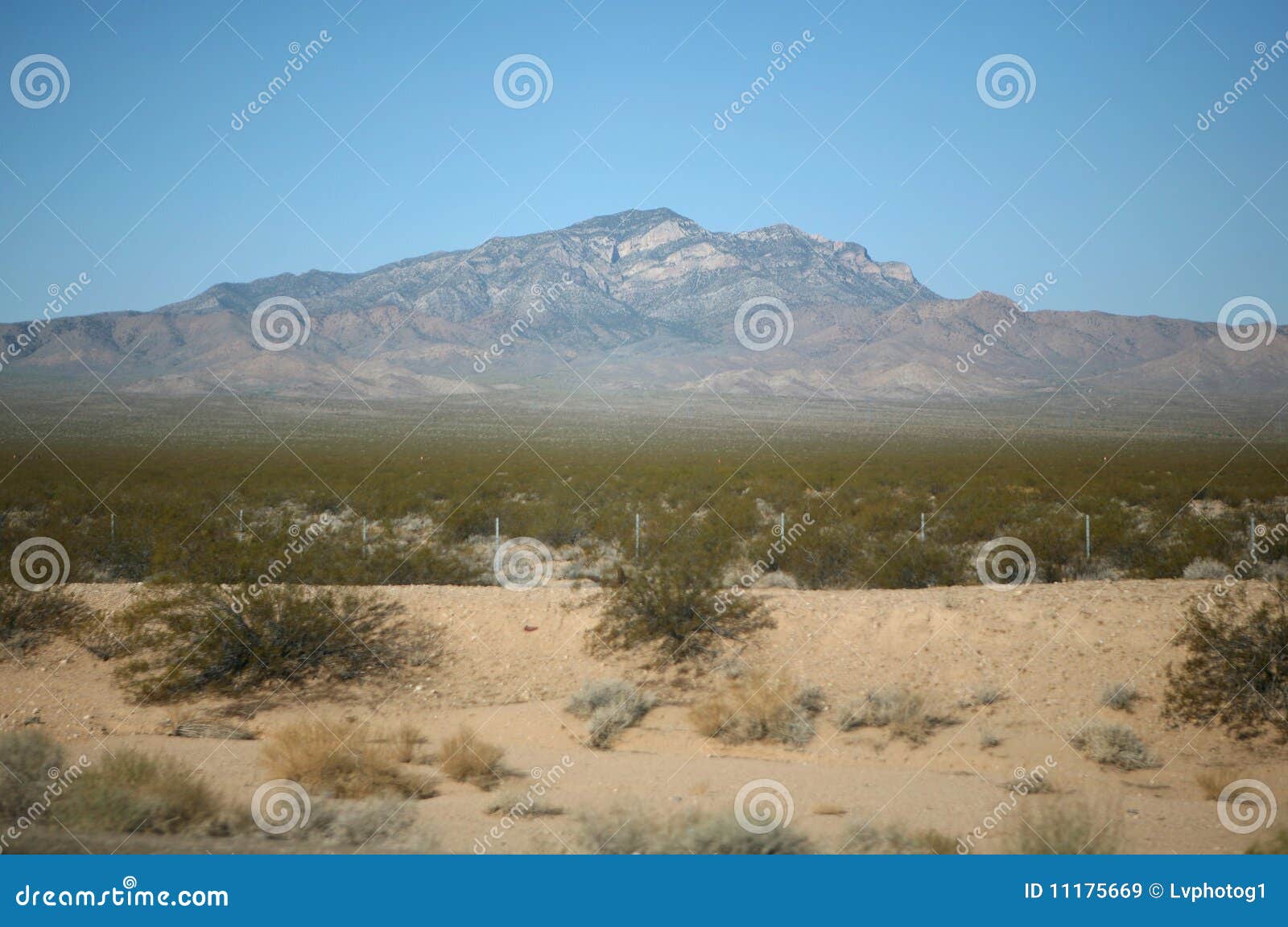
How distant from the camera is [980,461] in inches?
2063

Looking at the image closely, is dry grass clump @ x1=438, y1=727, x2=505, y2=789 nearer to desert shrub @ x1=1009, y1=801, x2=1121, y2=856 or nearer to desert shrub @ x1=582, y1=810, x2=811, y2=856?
desert shrub @ x1=582, y1=810, x2=811, y2=856

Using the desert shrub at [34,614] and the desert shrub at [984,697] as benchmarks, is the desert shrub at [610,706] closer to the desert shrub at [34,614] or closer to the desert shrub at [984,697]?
the desert shrub at [984,697]

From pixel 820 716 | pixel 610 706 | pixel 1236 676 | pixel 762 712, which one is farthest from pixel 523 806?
pixel 1236 676

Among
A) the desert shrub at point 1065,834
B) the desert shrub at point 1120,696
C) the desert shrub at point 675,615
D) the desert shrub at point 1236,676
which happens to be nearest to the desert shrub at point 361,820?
the desert shrub at point 1065,834

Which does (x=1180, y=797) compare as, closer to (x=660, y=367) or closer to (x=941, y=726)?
(x=941, y=726)

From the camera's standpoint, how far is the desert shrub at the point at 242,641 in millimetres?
12195

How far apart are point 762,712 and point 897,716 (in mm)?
1630

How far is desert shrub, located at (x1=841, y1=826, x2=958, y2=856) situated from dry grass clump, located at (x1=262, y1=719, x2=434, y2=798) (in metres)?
3.91

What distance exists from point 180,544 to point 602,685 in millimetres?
9103

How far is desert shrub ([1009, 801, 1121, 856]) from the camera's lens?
6.16 meters

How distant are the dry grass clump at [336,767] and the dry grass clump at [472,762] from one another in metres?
0.30

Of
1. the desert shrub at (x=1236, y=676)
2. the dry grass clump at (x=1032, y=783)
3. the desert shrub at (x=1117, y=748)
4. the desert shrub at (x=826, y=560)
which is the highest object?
the desert shrub at (x=826, y=560)

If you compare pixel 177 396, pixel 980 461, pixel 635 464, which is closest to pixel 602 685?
pixel 635 464

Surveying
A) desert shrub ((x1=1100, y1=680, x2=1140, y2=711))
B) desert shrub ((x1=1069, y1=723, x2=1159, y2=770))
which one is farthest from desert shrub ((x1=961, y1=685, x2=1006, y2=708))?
desert shrub ((x1=1069, y1=723, x2=1159, y2=770))
